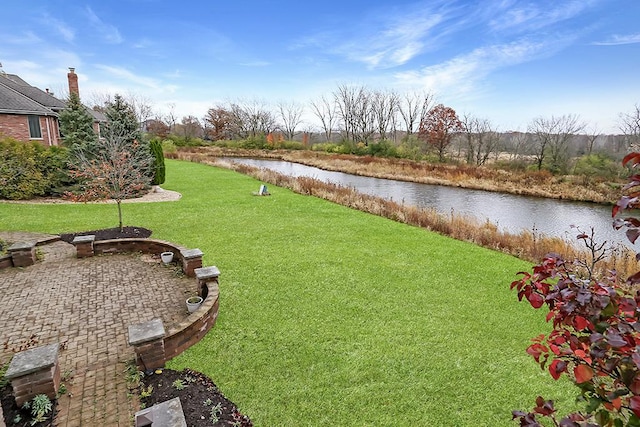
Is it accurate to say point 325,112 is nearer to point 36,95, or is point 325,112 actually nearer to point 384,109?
point 384,109

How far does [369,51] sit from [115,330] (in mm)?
22116

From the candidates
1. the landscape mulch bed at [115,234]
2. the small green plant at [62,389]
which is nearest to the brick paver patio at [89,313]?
the small green plant at [62,389]

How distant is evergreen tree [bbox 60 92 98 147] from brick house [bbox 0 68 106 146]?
3.56ft

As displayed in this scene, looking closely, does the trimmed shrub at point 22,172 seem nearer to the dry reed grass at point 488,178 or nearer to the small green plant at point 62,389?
the small green plant at point 62,389

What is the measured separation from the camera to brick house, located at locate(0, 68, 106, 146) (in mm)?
17198

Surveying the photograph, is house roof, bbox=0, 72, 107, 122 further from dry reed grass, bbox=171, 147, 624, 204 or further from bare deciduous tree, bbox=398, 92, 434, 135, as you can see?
bare deciduous tree, bbox=398, 92, 434, 135

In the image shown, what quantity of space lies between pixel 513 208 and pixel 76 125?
2038 centimetres

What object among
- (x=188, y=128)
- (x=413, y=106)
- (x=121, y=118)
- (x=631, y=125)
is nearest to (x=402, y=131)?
(x=413, y=106)

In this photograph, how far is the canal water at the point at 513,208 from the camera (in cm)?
1211

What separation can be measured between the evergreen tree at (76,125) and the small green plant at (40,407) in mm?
12876

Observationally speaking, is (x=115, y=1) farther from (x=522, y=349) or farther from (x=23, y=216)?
(x=522, y=349)

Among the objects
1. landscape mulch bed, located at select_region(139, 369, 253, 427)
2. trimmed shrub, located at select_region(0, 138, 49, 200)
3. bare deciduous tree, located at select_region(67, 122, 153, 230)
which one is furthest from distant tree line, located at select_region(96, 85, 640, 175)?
trimmed shrub, located at select_region(0, 138, 49, 200)

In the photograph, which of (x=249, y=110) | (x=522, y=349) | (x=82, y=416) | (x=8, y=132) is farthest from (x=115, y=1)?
(x=249, y=110)

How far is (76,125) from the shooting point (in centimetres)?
1474
